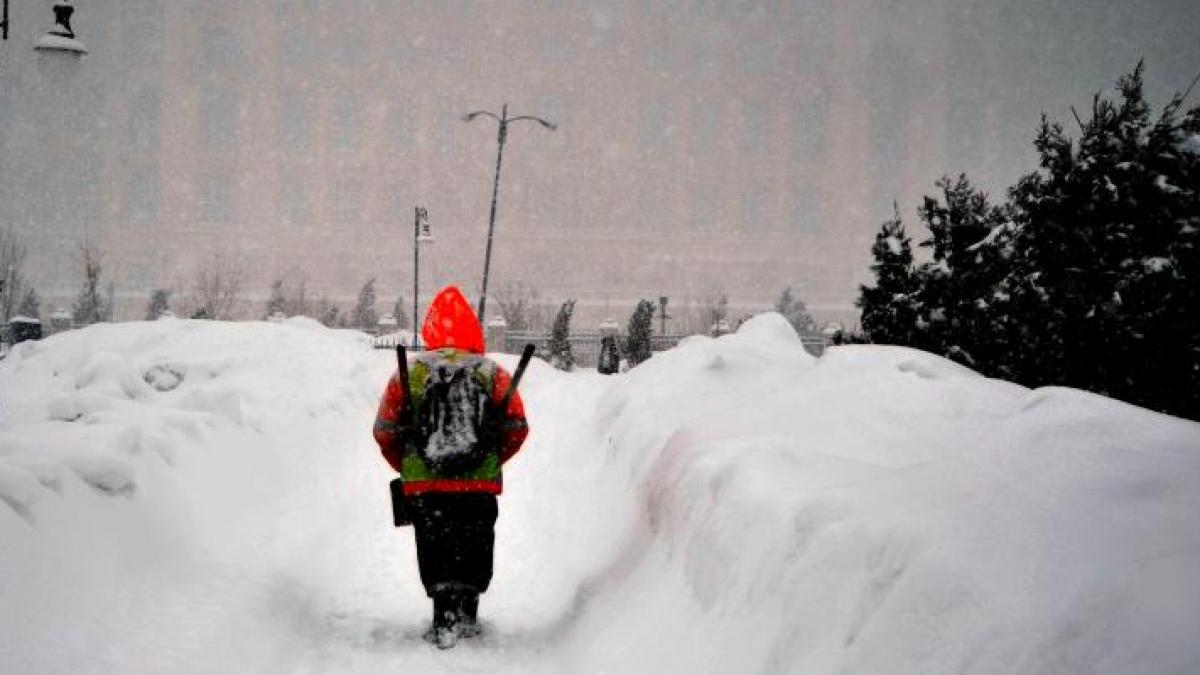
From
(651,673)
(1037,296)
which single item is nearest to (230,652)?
(651,673)

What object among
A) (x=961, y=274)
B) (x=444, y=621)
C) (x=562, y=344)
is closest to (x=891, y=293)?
(x=961, y=274)

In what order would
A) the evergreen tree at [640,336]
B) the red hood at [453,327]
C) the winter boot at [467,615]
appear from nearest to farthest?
the winter boot at [467,615] → the red hood at [453,327] → the evergreen tree at [640,336]

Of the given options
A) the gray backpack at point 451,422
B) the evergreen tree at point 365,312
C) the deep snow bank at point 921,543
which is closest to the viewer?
the deep snow bank at point 921,543

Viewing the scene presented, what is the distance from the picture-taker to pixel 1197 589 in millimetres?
1835

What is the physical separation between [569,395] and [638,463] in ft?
29.7

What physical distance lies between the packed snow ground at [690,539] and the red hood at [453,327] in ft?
5.45

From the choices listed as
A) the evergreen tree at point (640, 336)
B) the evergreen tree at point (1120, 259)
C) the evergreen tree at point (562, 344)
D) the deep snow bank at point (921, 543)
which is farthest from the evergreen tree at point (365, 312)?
the deep snow bank at point (921, 543)

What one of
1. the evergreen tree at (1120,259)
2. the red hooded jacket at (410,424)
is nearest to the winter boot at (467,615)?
the red hooded jacket at (410,424)

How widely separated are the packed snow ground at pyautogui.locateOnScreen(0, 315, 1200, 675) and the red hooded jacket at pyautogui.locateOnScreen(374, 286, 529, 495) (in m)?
0.95

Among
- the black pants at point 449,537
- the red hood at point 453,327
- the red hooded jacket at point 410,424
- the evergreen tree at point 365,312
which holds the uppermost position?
the red hood at point 453,327

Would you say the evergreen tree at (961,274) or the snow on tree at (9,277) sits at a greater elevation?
the evergreen tree at (961,274)

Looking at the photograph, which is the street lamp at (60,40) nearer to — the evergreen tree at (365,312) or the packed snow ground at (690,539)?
the packed snow ground at (690,539)

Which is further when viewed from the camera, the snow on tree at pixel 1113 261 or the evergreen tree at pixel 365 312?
the evergreen tree at pixel 365 312

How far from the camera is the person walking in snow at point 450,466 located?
5027 millimetres
